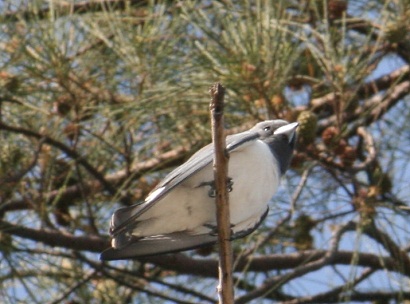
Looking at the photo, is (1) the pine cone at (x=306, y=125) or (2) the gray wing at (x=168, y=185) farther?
(1) the pine cone at (x=306, y=125)

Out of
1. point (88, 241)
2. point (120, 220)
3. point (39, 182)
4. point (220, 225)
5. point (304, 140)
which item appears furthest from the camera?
point (39, 182)

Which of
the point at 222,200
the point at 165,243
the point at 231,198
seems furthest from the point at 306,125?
the point at 222,200

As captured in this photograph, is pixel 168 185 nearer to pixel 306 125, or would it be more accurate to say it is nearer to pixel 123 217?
pixel 123 217

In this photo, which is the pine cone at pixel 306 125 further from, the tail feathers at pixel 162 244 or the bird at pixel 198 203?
the tail feathers at pixel 162 244

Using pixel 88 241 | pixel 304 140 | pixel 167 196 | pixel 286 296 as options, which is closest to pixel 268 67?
pixel 304 140

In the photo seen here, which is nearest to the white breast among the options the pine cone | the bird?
the bird

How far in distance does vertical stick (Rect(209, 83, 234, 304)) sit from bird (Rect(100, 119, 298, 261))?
1.09 ft

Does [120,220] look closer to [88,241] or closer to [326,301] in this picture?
[88,241]

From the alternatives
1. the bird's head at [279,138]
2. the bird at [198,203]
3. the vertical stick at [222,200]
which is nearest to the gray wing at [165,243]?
the bird at [198,203]

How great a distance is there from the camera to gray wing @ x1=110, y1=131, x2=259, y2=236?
2141 mm

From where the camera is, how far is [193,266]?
9.14 ft

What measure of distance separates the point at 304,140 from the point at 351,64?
25 centimetres

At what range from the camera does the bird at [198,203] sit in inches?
86.5

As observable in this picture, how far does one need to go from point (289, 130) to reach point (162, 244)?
331 millimetres
